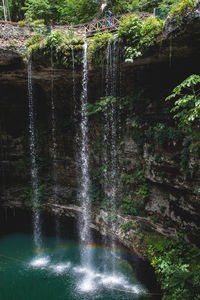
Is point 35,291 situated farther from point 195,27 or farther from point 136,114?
point 195,27

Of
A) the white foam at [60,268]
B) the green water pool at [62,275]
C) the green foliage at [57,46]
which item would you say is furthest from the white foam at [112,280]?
the green foliage at [57,46]

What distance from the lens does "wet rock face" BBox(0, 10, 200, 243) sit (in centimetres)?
674

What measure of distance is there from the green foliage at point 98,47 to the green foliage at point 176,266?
6.58 m

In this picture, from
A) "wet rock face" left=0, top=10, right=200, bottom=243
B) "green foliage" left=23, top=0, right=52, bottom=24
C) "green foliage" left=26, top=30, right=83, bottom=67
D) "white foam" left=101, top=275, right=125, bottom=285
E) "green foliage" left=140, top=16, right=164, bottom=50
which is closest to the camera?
"green foliage" left=140, top=16, right=164, bottom=50

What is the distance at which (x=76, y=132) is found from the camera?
1080 cm

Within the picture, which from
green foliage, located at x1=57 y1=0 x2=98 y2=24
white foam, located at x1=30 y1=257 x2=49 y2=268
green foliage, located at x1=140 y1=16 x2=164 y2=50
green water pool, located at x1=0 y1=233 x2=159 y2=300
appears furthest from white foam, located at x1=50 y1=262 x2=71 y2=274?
green foliage, located at x1=57 y1=0 x2=98 y2=24

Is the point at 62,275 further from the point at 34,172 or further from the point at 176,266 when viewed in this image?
the point at 34,172

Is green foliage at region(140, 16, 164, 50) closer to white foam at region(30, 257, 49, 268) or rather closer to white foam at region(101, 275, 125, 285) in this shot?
white foam at region(101, 275, 125, 285)

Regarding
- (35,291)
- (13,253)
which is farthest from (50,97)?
(35,291)

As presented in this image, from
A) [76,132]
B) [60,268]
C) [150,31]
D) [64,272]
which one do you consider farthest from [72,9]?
[64,272]

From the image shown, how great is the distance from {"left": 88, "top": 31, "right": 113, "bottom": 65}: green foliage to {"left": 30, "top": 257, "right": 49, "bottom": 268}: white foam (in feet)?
25.5

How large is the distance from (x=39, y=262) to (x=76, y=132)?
590cm

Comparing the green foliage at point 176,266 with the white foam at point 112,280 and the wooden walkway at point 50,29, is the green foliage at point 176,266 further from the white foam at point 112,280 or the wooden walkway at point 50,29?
the wooden walkway at point 50,29

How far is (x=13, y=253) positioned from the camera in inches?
352
